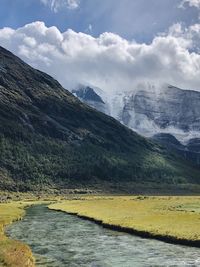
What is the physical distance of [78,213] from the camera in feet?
424

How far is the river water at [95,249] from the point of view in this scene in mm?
56594

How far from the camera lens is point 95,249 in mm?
67000

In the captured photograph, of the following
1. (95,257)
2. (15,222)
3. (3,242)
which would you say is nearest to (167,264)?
(95,257)

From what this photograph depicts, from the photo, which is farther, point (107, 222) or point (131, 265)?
point (107, 222)

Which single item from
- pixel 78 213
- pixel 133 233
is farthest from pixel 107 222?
pixel 78 213

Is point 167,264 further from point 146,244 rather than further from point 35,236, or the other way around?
point 35,236

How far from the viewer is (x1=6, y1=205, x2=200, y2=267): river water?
56594 millimetres

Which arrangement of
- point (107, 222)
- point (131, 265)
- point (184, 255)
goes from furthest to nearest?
point (107, 222) < point (184, 255) < point (131, 265)

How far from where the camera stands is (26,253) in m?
57.7

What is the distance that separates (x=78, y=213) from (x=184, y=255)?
232 feet

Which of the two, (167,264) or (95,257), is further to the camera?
(95,257)

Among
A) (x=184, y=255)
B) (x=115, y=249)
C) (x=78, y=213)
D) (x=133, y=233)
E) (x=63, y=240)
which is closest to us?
(x=184, y=255)

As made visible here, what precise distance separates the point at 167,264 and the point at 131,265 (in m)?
4.18

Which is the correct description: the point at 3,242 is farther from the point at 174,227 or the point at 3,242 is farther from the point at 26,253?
the point at 174,227
